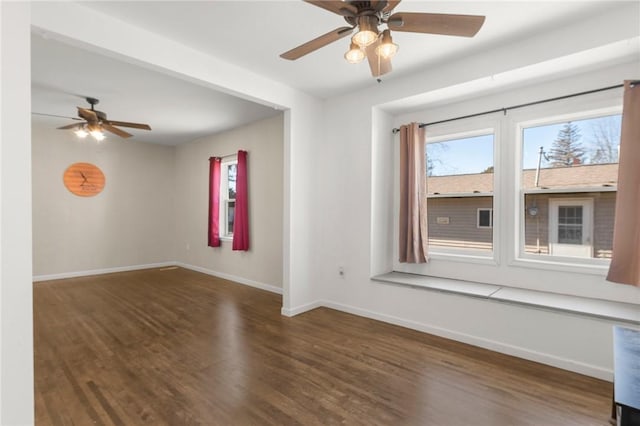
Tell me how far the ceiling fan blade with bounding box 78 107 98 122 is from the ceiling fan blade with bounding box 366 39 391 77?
3.69 m

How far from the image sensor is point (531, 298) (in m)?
2.74

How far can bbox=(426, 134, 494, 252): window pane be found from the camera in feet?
11.2

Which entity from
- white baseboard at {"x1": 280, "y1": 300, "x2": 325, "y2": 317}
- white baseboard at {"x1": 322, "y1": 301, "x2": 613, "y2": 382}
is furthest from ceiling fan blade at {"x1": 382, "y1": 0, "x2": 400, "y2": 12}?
white baseboard at {"x1": 280, "y1": 300, "x2": 325, "y2": 317}

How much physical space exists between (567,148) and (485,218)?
0.98 m

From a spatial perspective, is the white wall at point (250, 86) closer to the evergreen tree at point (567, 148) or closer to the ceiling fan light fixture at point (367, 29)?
the ceiling fan light fixture at point (367, 29)

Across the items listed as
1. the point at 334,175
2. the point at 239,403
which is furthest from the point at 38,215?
the point at 239,403

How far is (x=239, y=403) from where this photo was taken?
2.05 meters

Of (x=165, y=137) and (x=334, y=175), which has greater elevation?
(x=165, y=137)

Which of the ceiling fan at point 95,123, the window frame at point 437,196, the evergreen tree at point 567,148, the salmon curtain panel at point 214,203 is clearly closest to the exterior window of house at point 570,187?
the evergreen tree at point 567,148

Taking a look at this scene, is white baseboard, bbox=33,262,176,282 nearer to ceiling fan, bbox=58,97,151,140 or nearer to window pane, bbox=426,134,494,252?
ceiling fan, bbox=58,97,151,140

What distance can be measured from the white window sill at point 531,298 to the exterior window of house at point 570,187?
0.42 metres

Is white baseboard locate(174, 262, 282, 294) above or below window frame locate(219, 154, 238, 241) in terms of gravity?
A: below

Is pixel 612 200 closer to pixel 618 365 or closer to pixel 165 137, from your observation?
pixel 618 365

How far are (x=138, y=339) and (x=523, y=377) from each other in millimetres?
3413
